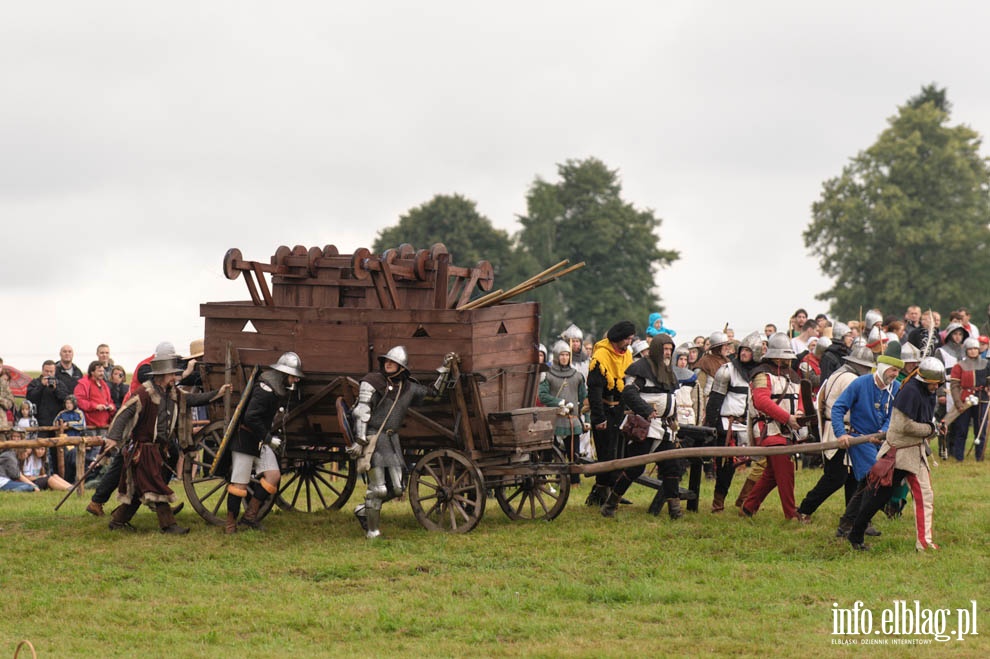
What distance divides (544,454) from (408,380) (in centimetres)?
185

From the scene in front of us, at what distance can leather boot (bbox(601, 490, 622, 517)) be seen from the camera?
13867 mm

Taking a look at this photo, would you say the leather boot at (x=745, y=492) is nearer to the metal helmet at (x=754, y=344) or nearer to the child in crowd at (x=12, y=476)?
the metal helmet at (x=754, y=344)

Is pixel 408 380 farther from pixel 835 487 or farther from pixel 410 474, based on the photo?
pixel 835 487

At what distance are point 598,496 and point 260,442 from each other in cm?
372

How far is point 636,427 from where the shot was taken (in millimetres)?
13695

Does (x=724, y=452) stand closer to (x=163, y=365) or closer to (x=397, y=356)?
(x=397, y=356)

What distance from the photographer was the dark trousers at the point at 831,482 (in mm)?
13000

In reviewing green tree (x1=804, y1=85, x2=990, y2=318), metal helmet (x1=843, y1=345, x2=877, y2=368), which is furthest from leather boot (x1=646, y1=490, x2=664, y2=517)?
green tree (x1=804, y1=85, x2=990, y2=318)

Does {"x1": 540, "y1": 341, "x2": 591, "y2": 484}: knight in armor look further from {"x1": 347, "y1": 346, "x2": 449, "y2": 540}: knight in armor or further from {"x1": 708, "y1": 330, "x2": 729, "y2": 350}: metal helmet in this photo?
{"x1": 347, "y1": 346, "x2": 449, "y2": 540}: knight in armor

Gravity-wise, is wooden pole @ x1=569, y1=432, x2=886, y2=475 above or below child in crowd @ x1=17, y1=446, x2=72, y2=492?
above

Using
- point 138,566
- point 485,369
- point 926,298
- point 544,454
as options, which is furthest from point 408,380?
point 926,298

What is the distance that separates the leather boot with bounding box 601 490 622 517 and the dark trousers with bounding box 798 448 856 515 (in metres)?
1.73

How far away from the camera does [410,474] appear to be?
13172 mm

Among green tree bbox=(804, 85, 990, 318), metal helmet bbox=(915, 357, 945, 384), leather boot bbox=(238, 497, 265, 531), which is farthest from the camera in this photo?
green tree bbox=(804, 85, 990, 318)
